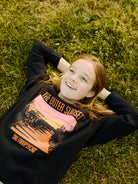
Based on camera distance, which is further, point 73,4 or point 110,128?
point 73,4

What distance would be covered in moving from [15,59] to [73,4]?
4.87 ft

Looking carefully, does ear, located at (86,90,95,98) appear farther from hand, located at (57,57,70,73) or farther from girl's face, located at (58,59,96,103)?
hand, located at (57,57,70,73)

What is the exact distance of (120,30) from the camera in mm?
3053

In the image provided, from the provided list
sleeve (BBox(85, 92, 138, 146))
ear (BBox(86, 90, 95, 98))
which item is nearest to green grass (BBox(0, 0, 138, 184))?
sleeve (BBox(85, 92, 138, 146))

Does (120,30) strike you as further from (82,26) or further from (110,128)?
(110,128)

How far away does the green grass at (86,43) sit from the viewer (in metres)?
2.86

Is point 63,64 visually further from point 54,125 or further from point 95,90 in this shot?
point 54,125

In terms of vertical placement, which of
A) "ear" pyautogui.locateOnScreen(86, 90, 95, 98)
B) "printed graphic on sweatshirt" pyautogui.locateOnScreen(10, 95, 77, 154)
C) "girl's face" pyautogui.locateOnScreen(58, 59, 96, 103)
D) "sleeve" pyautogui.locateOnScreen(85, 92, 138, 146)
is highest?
"girl's face" pyautogui.locateOnScreen(58, 59, 96, 103)

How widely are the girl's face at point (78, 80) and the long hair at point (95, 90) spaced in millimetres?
97

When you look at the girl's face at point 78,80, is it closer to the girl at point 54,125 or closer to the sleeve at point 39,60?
the girl at point 54,125

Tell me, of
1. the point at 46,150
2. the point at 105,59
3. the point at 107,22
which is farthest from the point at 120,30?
the point at 46,150

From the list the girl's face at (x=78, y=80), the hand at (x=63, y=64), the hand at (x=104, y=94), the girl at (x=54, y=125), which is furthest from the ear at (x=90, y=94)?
the hand at (x=63, y=64)

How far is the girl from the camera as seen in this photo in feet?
6.99

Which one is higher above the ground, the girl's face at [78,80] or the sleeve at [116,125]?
the girl's face at [78,80]
